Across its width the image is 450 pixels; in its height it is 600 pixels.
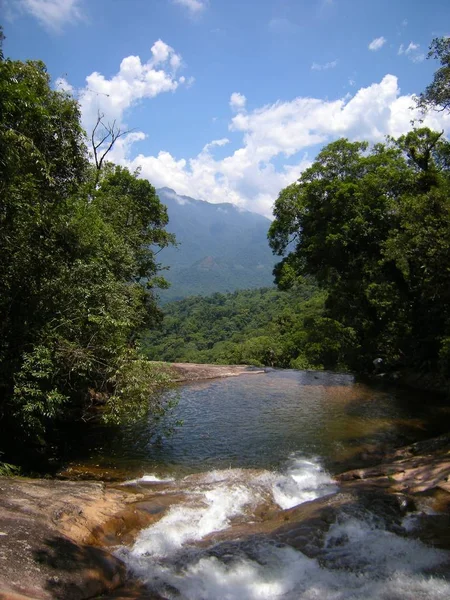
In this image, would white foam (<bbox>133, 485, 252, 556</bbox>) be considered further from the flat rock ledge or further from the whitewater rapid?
the flat rock ledge

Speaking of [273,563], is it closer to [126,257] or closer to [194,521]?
[194,521]

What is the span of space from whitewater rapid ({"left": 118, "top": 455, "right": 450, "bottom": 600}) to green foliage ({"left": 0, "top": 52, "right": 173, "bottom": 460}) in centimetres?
383

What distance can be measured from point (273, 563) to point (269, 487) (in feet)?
12.5

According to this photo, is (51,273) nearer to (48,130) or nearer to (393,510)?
(48,130)

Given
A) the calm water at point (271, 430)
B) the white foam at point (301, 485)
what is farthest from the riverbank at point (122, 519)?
the calm water at point (271, 430)

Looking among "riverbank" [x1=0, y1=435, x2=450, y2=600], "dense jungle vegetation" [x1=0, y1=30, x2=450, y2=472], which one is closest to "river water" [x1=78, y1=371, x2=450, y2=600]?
"riverbank" [x1=0, y1=435, x2=450, y2=600]

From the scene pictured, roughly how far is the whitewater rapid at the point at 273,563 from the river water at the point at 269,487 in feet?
0.06

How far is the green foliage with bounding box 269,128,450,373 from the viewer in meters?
21.7

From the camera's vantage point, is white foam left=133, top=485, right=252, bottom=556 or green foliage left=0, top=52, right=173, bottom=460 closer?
white foam left=133, top=485, right=252, bottom=556

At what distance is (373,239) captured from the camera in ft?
85.7

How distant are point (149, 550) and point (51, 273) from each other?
24.5 feet

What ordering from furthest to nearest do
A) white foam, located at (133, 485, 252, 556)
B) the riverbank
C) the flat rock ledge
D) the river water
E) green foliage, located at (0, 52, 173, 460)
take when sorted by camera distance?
the flat rock ledge, green foliage, located at (0, 52, 173, 460), white foam, located at (133, 485, 252, 556), the river water, the riverbank

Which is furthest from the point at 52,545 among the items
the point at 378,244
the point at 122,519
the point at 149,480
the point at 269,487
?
the point at 378,244

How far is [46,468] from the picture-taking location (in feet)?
37.4
